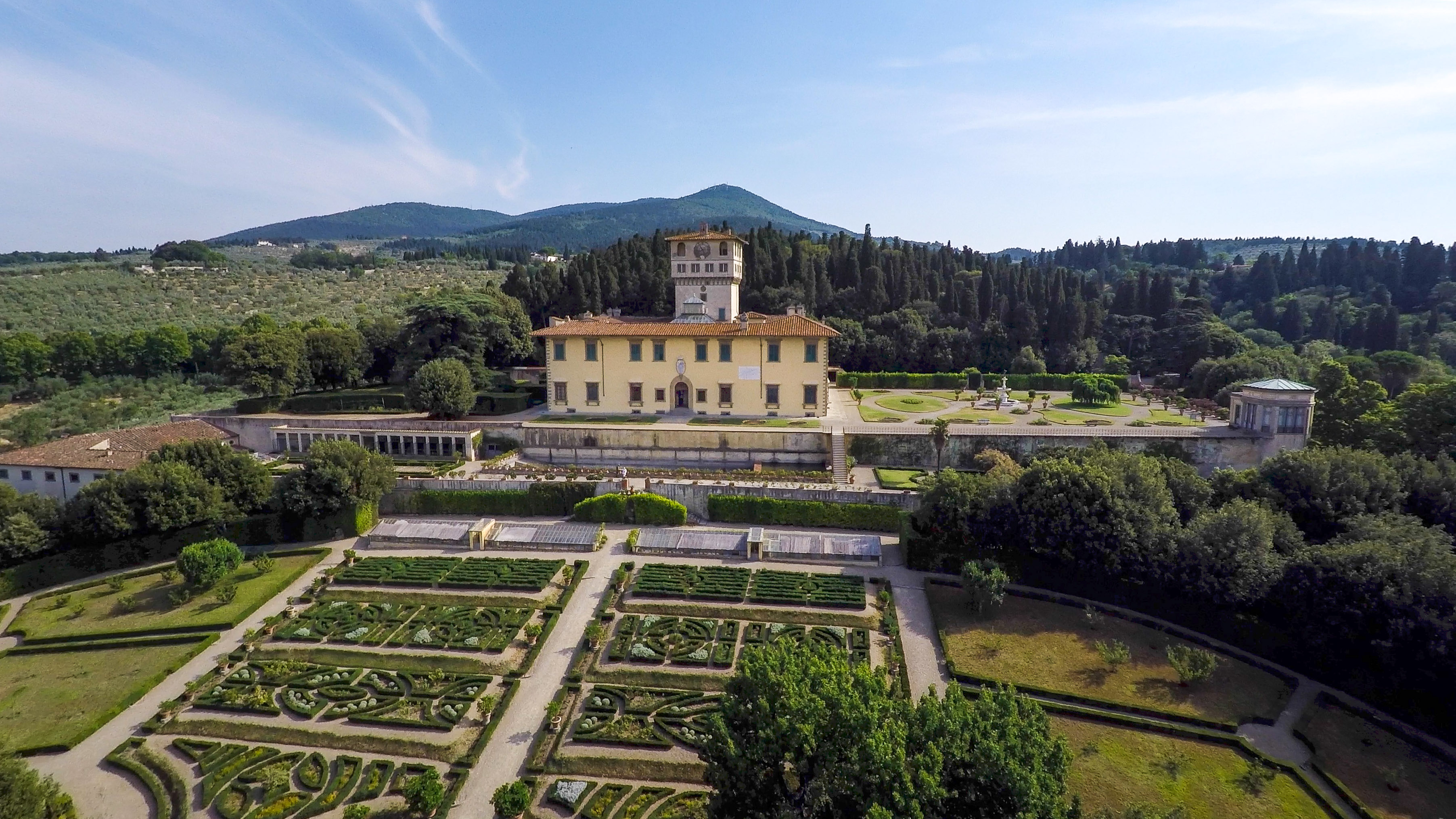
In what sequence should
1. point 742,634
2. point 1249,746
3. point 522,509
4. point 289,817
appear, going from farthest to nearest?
point 522,509
point 742,634
point 1249,746
point 289,817

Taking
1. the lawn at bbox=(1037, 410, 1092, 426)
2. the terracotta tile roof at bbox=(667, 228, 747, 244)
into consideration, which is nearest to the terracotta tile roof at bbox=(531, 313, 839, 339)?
the terracotta tile roof at bbox=(667, 228, 747, 244)

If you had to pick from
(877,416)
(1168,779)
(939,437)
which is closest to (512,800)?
(1168,779)

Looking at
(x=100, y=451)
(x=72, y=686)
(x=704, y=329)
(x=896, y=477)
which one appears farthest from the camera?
(x=704, y=329)

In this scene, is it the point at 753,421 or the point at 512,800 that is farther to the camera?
the point at 753,421

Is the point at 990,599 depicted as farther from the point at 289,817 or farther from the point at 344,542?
the point at 344,542

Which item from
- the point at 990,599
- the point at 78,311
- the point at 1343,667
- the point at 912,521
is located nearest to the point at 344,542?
the point at 912,521

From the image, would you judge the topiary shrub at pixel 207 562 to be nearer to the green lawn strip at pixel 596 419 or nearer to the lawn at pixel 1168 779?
the green lawn strip at pixel 596 419

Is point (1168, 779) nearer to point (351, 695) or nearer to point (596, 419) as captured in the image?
point (351, 695)

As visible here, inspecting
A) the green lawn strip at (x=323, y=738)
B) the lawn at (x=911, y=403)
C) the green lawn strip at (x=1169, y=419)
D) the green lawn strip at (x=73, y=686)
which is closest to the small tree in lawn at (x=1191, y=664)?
the green lawn strip at (x=323, y=738)
